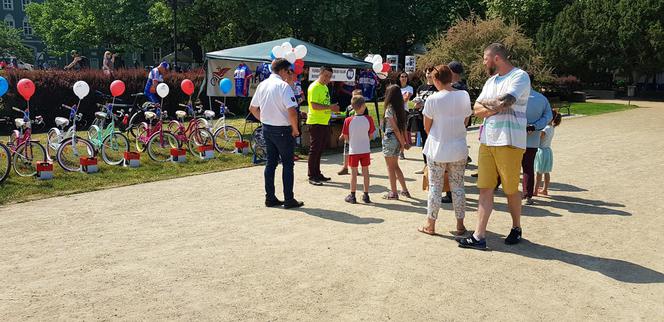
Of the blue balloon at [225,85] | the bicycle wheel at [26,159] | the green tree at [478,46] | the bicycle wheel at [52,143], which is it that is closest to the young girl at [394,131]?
the bicycle wheel at [26,159]

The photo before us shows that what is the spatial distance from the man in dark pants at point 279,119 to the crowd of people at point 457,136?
0.01 meters

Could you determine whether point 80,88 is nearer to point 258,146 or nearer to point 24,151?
point 24,151

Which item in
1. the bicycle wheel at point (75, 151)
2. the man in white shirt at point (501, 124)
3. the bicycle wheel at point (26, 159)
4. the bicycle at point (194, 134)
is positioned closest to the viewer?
the man in white shirt at point (501, 124)

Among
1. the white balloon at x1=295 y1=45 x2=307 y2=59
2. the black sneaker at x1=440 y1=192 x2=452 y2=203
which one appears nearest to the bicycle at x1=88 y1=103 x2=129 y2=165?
the white balloon at x1=295 y1=45 x2=307 y2=59

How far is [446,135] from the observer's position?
210 inches

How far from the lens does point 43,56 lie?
229 feet

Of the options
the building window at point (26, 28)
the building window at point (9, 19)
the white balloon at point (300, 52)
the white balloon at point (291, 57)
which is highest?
the building window at point (9, 19)

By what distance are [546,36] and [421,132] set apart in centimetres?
3059

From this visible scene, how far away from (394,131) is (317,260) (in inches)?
98.9

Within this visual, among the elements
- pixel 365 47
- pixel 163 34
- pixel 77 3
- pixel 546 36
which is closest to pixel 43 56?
pixel 77 3

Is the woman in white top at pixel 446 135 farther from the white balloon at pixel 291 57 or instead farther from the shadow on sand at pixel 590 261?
the white balloon at pixel 291 57

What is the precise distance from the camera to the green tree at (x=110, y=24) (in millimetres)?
42188

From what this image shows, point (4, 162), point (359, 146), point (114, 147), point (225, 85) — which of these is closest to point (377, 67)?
point (225, 85)

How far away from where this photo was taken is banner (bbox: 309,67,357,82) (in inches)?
468
